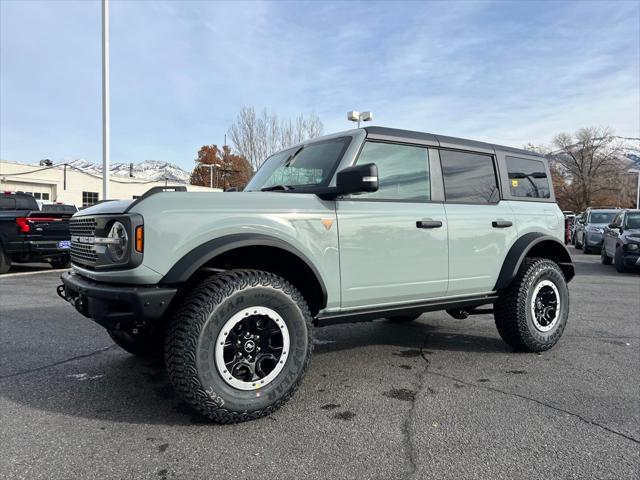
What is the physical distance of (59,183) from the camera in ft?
116

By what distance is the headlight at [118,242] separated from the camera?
2.73 m

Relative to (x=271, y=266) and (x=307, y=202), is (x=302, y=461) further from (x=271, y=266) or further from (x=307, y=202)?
(x=307, y=202)

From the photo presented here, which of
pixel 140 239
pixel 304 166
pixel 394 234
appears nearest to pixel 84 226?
pixel 140 239

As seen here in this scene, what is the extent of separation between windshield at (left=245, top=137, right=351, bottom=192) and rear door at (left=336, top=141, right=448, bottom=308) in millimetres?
219

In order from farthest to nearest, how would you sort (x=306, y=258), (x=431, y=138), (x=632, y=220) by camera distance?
(x=632, y=220), (x=431, y=138), (x=306, y=258)

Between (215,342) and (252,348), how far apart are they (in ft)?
0.90

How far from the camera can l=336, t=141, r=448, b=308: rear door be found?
3379 millimetres

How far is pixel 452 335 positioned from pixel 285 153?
8.69ft

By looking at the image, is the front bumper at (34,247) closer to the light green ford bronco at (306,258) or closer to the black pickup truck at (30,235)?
the black pickup truck at (30,235)

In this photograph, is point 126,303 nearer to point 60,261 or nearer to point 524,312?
point 524,312

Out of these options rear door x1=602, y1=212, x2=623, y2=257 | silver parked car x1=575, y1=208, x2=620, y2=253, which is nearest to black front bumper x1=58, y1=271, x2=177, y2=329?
rear door x1=602, y1=212, x2=623, y2=257

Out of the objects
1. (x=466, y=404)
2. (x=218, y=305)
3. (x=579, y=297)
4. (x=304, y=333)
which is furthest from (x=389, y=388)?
(x=579, y=297)

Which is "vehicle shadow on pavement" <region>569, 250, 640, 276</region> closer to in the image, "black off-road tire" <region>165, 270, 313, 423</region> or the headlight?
"black off-road tire" <region>165, 270, 313, 423</region>

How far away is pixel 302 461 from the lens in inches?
95.3
